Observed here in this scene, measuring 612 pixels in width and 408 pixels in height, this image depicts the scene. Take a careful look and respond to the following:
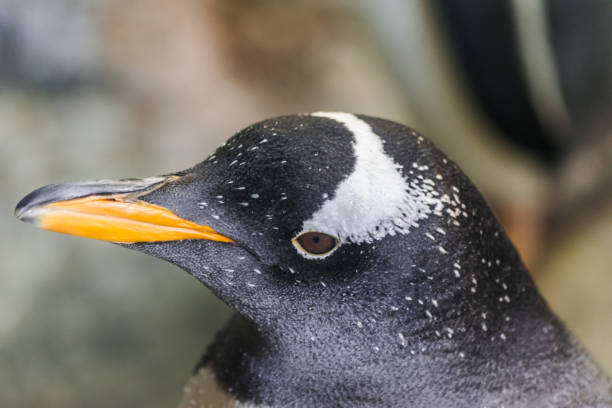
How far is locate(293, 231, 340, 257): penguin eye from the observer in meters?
0.76

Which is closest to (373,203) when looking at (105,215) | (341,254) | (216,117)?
(341,254)

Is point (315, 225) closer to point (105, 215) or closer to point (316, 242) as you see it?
point (316, 242)

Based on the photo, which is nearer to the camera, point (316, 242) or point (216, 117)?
point (316, 242)

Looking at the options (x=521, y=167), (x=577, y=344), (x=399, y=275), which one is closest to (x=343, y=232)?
(x=399, y=275)

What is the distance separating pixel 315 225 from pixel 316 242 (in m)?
0.02

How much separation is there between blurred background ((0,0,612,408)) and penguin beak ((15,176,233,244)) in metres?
0.92

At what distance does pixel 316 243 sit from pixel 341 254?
0.09 feet

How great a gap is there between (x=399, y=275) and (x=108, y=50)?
1300 mm

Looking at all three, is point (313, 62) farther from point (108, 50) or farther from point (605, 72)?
point (605, 72)

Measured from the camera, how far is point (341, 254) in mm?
772

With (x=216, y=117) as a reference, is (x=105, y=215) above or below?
below

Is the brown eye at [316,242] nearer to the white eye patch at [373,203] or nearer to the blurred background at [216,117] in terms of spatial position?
the white eye patch at [373,203]

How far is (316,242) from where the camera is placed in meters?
0.77

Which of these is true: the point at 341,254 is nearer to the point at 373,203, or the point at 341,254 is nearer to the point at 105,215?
the point at 373,203
